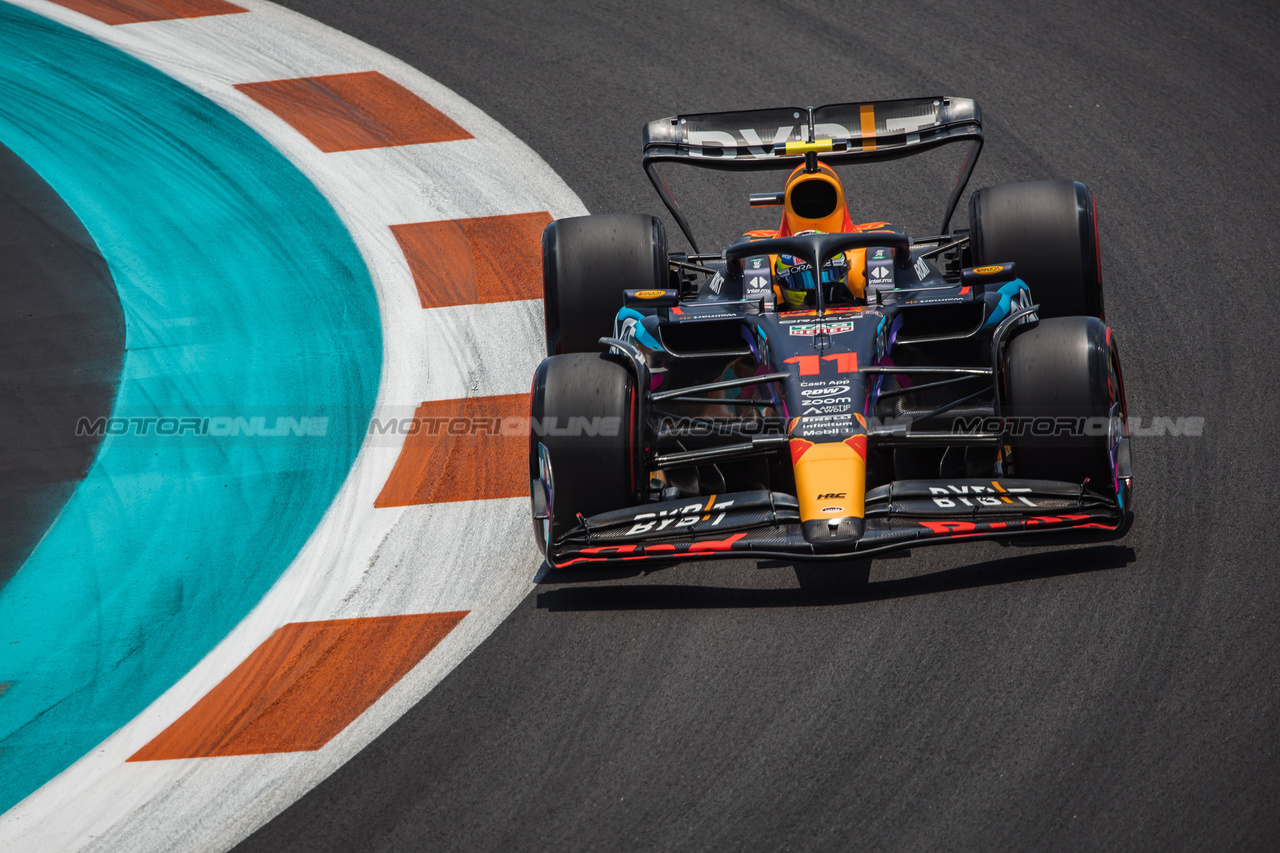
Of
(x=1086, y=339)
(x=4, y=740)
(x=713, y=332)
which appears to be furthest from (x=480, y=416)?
(x=1086, y=339)

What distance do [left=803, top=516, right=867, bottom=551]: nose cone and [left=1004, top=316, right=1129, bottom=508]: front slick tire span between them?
926 millimetres

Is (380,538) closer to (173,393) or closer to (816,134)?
(173,393)

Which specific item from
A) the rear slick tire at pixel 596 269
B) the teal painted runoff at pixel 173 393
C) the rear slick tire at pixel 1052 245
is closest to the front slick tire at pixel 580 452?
the rear slick tire at pixel 596 269

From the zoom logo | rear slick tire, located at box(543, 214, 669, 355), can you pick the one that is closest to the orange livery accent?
the zoom logo

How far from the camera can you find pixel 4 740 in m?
5.67

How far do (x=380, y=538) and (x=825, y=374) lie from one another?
258cm

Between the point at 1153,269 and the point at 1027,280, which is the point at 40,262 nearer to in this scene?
the point at 1027,280

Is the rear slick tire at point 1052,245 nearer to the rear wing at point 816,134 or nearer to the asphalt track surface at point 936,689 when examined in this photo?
the rear wing at point 816,134

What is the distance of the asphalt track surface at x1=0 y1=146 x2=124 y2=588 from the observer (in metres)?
7.39

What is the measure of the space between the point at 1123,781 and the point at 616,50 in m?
8.90

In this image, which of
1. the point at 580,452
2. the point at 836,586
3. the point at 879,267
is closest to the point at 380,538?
→ the point at 580,452

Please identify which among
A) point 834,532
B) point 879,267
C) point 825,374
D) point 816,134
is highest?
point 816,134

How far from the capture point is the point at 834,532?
17.3ft

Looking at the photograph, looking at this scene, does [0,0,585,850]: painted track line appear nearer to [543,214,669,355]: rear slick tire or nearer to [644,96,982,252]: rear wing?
[543,214,669,355]: rear slick tire
